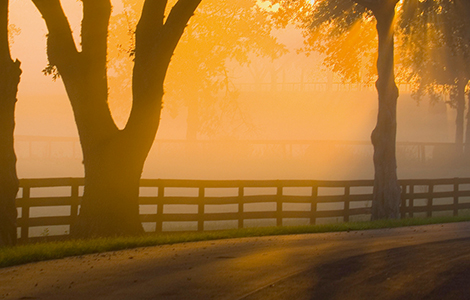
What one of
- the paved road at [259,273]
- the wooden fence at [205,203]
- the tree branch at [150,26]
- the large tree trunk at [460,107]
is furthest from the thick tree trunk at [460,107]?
the tree branch at [150,26]

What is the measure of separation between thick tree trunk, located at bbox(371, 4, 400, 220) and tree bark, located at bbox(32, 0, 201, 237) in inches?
287

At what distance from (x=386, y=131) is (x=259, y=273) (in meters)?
9.74

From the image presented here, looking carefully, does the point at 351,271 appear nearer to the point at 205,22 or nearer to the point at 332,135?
the point at 205,22

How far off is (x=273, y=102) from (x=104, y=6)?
70.8 metres

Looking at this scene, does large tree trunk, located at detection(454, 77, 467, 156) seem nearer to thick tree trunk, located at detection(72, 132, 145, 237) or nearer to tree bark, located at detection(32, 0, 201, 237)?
tree bark, located at detection(32, 0, 201, 237)

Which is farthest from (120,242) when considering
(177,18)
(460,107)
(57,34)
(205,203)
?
(460,107)

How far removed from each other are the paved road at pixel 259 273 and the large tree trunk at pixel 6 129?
6.84 feet

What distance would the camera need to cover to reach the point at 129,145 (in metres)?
11.5

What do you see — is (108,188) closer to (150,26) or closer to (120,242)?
(120,242)

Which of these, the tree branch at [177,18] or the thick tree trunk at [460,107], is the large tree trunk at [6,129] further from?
the thick tree trunk at [460,107]

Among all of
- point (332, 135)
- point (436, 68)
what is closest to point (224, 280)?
point (436, 68)

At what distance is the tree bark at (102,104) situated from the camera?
37.2 feet

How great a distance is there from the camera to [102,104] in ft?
38.1

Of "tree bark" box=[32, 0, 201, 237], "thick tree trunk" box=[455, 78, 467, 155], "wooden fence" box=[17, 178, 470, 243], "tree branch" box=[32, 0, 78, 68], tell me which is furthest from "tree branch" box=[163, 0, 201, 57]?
"thick tree trunk" box=[455, 78, 467, 155]
